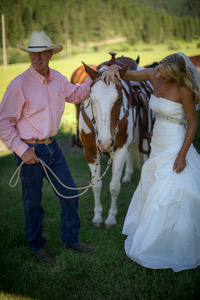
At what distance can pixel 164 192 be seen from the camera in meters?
2.66

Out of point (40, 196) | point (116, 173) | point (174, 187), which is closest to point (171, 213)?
point (174, 187)

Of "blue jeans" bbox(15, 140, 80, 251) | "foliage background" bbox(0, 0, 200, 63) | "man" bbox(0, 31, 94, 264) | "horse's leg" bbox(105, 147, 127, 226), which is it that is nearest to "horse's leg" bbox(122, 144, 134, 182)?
"horse's leg" bbox(105, 147, 127, 226)

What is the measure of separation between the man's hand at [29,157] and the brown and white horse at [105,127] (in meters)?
0.61

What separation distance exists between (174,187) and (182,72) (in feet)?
3.56

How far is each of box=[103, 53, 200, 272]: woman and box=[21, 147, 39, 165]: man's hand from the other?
1018mm

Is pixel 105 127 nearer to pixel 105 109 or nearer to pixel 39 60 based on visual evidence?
pixel 105 109

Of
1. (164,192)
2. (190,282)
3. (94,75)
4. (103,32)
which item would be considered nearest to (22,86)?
(94,75)

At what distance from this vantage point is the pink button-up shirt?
97.2 inches

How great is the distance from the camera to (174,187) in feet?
8.71

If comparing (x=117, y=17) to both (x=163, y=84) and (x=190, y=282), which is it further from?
(x=190, y=282)

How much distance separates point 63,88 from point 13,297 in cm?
206

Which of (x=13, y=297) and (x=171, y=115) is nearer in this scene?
(x=13, y=297)

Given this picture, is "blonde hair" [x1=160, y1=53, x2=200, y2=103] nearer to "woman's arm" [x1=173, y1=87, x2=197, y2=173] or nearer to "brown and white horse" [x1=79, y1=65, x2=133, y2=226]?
"woman's arm" [x1=173, y1=87, x2=197, y2=173]

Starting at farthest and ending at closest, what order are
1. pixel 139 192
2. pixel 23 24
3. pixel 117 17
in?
pixel 117 17 → pixel 23 24 → pixel 139 192
